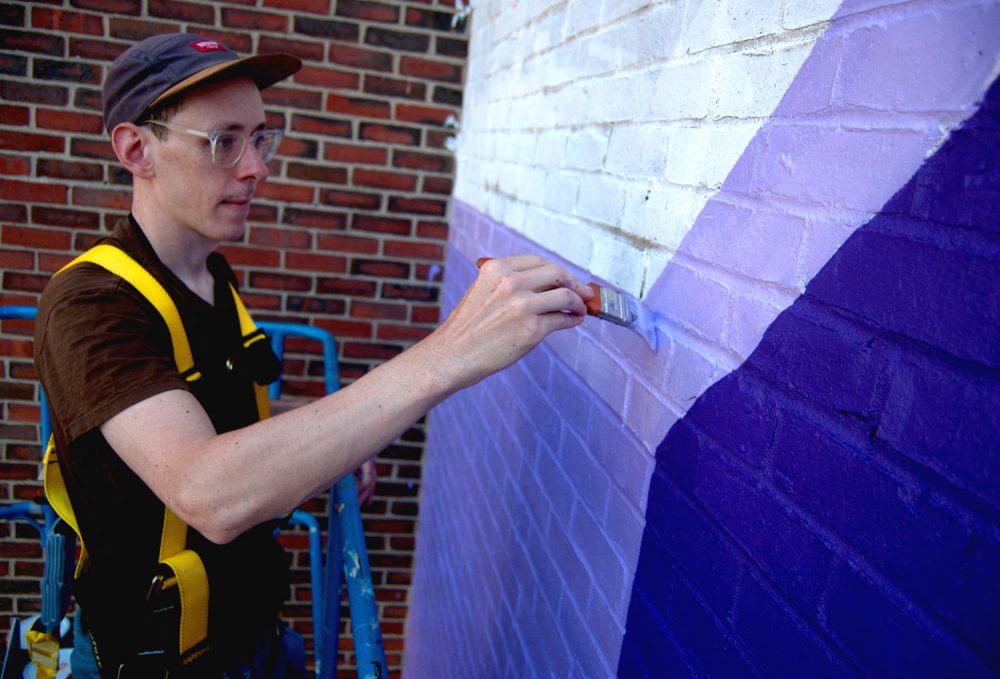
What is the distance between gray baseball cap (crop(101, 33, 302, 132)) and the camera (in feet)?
5.66

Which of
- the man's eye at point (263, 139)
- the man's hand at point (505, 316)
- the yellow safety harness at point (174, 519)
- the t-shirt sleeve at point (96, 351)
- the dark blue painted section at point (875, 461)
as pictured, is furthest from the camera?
the man's eye at point (263, 139)

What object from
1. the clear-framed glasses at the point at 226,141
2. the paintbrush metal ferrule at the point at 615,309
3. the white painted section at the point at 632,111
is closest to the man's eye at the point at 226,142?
the clear-framed glasses at the point at 226,141

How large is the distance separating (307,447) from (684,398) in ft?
1.99

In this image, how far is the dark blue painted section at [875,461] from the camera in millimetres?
611

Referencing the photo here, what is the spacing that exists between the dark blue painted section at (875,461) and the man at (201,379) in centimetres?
39

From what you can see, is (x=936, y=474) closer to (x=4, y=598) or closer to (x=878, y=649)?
(x=878, y=649)

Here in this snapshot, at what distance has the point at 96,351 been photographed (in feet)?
4.26

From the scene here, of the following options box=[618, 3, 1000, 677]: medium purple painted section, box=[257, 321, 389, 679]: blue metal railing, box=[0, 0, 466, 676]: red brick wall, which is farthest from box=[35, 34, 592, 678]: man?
box=[0, 0, 466, 676]: red brick wall

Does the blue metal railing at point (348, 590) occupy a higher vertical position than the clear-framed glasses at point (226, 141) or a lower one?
lower

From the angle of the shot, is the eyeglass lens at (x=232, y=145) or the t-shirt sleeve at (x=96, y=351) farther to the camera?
the eyeglass lens at (x=232, y=145)

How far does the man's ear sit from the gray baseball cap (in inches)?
1.1

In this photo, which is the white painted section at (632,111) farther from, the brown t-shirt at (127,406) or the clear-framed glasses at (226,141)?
the brown t-shirt at (127,406)

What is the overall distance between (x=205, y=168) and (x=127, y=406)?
0.78 metres

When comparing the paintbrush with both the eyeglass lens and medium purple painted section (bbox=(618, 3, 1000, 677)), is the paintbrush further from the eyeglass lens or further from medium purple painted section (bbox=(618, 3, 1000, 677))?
the eyeglass lens
